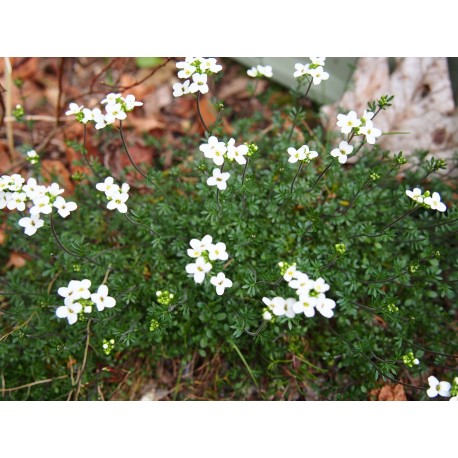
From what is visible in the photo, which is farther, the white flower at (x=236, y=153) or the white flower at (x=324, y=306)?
the white flower at (x=236, y=153)

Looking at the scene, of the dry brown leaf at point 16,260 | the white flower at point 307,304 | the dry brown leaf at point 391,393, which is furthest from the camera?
the dry brown leaf at point 16,260

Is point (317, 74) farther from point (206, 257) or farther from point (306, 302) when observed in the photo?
point (306, 302)

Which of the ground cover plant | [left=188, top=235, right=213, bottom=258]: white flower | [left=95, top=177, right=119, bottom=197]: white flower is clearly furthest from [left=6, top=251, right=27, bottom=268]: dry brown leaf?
[left=188, top=235, right=213, bottom=258]: white flower

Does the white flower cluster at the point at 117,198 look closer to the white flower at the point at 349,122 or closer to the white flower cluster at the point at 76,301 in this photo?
the white flower cluster at the point at 76,301

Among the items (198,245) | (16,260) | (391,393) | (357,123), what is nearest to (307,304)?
(198,245)

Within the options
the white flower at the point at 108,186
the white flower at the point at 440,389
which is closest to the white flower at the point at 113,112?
the white flower at the point at 108,186
